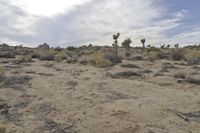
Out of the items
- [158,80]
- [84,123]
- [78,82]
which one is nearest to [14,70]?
[78,82]

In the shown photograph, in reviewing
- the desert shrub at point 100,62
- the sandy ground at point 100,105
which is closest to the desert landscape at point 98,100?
the sandy ground at point 100,105

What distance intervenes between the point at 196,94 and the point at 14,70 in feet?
35.0

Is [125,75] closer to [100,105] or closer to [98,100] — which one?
[98,100]

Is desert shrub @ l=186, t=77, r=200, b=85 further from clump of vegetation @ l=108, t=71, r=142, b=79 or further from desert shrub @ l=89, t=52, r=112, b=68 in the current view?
desert shrub @ l=89, t=52, r=112, b=68

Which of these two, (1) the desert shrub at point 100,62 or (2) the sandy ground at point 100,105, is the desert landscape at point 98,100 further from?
(1) the desert shrub at point 100,62

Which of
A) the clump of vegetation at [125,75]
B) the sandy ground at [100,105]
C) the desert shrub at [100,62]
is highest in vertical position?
the desert shrub at [100,62]

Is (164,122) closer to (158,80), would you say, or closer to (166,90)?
(166,90)

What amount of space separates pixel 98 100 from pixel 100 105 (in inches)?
30.0

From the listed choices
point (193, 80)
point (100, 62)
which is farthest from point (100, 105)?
point (100, 62)

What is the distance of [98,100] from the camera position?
45.1ft

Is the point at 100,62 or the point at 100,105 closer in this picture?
the point at 100,105

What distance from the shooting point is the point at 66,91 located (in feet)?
50.4

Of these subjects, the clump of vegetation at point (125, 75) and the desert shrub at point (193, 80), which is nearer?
the desert shrub at point (193, 80)

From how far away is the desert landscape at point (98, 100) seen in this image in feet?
36.6
